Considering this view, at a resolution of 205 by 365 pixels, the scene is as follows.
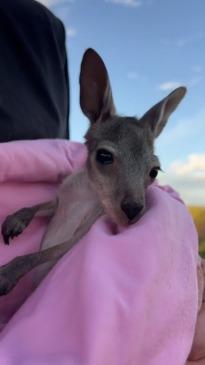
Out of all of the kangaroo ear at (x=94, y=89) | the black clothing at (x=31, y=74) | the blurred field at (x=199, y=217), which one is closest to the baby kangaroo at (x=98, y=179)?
the kangaroo ear at (x=94, y=89)

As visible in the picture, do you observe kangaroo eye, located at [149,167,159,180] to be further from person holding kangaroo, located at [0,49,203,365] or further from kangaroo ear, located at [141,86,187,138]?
kangaroo ear, located at [141,86,187,138]

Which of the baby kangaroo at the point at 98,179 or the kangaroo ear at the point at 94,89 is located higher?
the kangaroo ear at the point at 94,89

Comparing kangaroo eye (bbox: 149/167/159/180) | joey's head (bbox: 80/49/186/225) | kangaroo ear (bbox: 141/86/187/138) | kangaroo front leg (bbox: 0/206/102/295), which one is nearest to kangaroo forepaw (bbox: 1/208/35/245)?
kangaroo front leg (bbox: 0/206/102/295)

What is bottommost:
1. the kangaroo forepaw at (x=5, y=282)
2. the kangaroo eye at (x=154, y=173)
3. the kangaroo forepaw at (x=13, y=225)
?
the kangaroo forepaw at (x=5, y=282)

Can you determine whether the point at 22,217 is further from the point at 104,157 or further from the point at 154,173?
the point at 154,173

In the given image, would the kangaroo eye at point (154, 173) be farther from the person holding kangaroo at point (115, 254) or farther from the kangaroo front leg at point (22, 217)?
the kangaroo front leg at point (22, 217)
